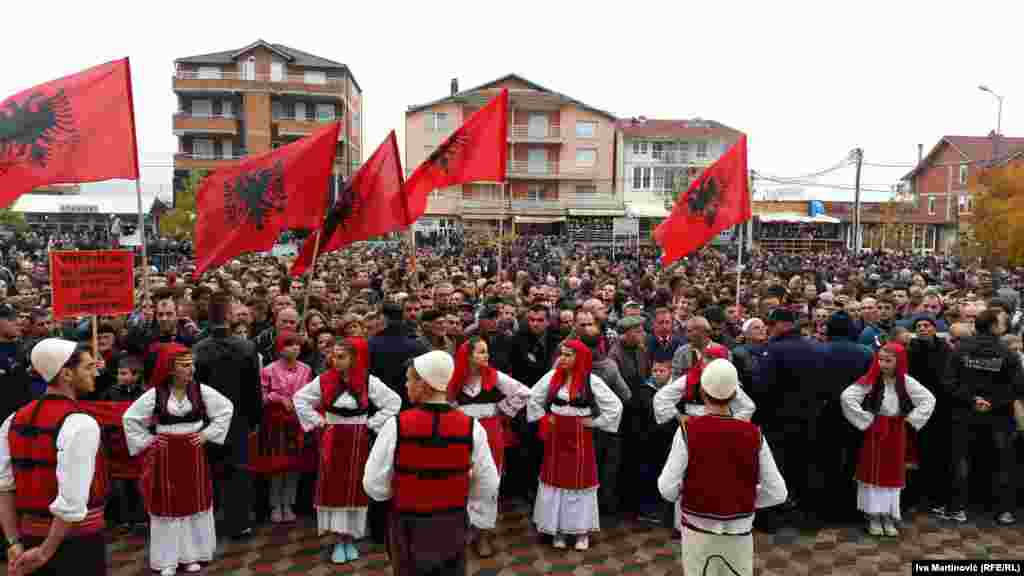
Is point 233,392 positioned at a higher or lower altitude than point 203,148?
lower

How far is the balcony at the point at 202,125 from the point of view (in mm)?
48938

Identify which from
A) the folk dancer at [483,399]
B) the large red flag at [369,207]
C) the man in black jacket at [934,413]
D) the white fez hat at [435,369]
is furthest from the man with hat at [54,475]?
the man in black jacket at [934,413]

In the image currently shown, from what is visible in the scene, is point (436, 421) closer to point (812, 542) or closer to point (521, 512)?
point (521, 512)

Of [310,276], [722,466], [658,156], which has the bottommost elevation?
[722,466]

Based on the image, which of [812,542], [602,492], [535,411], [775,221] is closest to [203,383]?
[535,411]

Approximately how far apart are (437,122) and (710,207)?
4461 cm

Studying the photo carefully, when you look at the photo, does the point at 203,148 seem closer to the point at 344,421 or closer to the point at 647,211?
the point at 647,211

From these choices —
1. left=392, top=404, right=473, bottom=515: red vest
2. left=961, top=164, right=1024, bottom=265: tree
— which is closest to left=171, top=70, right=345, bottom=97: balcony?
left=961, top=164, right=1024, bottom=265: tree

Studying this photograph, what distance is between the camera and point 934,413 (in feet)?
22.1

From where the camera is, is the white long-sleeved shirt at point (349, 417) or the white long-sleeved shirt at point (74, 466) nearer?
the white long-sleeved shirt at point (74, 466)

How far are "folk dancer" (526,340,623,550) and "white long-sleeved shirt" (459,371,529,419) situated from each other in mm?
105

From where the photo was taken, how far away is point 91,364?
383 centimetres

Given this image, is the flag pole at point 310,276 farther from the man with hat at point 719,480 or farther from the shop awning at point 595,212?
the shop awning at point 595,212

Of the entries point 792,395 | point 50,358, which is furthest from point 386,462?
point 792,395
